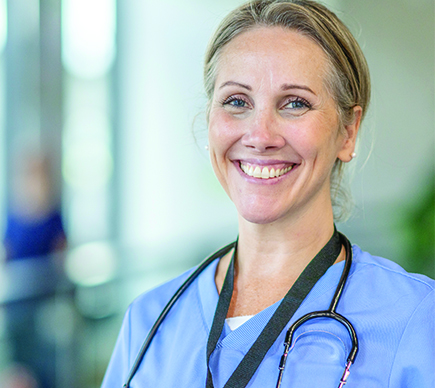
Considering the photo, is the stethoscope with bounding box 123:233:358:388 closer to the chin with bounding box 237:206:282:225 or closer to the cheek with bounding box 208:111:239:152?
the chin with bounding box 237:206:282:225

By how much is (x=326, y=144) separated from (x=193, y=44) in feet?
8.16

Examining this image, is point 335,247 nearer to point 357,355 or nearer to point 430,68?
point 357,355

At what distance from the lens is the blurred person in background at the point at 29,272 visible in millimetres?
3227

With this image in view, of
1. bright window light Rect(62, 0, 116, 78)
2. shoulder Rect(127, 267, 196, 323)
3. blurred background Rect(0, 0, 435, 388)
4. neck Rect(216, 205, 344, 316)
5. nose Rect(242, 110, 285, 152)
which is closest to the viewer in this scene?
nose Rect(242, 110, 285, 152)

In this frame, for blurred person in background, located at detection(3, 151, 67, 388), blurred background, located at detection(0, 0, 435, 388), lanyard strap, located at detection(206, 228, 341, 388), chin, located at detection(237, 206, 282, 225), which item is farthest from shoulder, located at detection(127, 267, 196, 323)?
blurred person in background, located at detection(3, 151, 67, 388)

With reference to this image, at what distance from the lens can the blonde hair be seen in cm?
116

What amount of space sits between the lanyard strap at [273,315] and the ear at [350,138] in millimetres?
191

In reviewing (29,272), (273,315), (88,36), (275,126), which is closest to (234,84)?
(275,126)

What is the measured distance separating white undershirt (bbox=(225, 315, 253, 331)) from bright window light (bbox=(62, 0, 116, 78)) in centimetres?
278

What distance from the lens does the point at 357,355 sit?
102 centimetres

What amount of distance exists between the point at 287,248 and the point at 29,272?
97.7 inches

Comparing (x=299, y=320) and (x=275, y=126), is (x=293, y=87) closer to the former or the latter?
(x=275, y=126)

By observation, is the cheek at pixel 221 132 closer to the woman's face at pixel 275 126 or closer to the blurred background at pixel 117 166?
the woman's face at pixel 275 126

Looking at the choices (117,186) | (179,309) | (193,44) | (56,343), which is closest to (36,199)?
(117,186)
